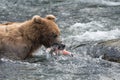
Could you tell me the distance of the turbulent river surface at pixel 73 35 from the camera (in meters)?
7.87

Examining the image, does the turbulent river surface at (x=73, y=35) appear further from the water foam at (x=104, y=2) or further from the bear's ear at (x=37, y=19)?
the bear's ear at (x=37, y=19)

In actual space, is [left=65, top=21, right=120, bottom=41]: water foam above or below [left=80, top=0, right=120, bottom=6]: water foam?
above

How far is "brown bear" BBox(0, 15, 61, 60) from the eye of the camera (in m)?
8.46

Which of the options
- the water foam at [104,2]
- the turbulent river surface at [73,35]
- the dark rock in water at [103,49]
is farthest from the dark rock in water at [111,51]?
the water foam at [104,2]

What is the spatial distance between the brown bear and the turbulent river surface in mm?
202

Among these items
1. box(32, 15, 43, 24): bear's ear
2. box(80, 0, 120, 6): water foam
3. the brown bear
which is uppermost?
box(32, 15, 43, 24): bear's ear

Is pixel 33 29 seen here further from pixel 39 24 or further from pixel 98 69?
pixel 98 69

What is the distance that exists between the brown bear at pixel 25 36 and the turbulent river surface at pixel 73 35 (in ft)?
0.66

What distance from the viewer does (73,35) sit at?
1112 cm

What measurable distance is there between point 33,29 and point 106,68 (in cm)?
157

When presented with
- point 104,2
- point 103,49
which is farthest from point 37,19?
point 104,2

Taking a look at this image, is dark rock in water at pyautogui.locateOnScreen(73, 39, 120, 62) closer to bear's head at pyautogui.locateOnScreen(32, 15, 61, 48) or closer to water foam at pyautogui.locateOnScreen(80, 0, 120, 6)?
bear's head at pyautogui.locateOnScreen(32, 15, 61, 48)

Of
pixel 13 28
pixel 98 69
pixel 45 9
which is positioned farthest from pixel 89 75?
pixel 45 9

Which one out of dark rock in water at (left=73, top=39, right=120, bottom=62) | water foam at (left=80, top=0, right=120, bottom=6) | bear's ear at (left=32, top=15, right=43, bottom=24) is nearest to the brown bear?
bear's ear at (left=32, top=15, right=43, bottom=24)
